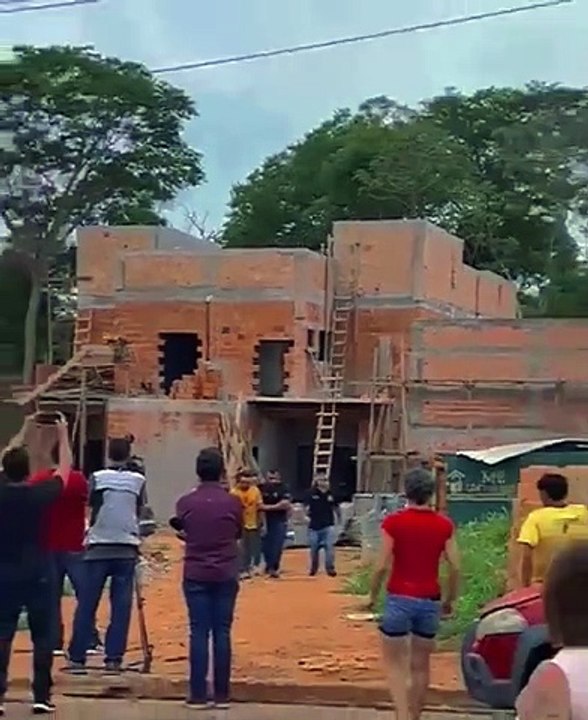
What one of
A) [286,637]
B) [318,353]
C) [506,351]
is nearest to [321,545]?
[286,637]

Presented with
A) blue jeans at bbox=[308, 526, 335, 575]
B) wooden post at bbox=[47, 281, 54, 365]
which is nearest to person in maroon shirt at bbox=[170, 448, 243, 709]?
blue jeans at bbox=[308, 526, 335, 575]

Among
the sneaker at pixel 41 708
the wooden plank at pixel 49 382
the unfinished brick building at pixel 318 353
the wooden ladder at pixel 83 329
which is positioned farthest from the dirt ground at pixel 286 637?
the wooden ladder at pixel 83 329

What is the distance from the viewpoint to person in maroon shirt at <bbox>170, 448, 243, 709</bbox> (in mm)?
10969

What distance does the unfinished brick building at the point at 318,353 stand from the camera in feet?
125

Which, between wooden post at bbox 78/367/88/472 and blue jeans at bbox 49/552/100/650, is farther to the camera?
wooden post at bbox 78/367/88/472

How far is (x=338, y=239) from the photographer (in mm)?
45438

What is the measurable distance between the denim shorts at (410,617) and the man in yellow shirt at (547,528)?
608 millimetres

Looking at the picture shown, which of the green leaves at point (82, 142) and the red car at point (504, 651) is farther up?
the green leaves at point (82, 142)

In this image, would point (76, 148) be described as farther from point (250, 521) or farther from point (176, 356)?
point (250, 521)

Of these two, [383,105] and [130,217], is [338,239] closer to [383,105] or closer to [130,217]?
[130,217]

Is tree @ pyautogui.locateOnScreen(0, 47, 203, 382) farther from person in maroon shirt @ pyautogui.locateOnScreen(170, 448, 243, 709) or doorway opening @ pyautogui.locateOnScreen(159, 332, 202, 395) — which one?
person in maroon shirt @ pyautogui.locateOnScreen(170, 448, 243, 709)

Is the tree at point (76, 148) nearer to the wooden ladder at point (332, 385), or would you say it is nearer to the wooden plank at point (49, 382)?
the wooden plank at point (49, 382)

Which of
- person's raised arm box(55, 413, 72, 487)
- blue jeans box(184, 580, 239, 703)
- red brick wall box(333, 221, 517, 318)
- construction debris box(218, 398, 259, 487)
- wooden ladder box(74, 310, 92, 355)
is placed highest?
red brick wall box(333, 221, 517, 318)

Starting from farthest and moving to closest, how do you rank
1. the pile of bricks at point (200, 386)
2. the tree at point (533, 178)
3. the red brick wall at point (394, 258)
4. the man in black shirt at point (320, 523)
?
the tree at point (533, 178)
the red brick wall at point (394, 258)
the pile of bricks at point (200, 386)
the man in black shirt at point (320, 523)
